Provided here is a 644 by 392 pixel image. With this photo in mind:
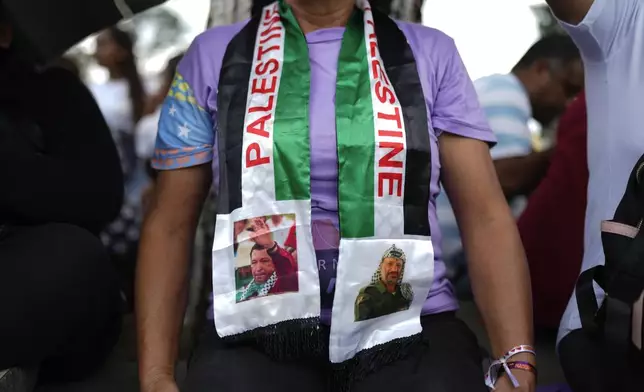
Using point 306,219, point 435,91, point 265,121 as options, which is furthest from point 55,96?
point 435,91

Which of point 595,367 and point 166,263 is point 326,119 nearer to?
point 166,263

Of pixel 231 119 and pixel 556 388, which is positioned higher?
pixel 231 119

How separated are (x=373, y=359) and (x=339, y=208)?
11.1 inches

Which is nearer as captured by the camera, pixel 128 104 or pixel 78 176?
pixel 78 176

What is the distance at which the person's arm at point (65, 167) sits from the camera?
1632 mm

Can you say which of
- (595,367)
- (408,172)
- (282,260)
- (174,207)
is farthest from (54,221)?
(595,367)

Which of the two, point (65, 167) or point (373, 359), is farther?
point (65, 167)

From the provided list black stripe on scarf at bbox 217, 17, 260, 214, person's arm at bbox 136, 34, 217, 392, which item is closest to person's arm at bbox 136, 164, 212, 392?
person's arm at bbox 136, 34, 217, 392

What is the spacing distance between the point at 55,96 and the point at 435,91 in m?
0.95

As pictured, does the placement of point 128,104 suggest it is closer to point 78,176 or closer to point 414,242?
point 78,176

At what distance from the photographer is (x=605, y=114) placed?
1.48 metres

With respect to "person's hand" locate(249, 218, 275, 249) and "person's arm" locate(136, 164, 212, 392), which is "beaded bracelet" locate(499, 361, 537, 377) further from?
"person's arm" locate(136, 164, 212, 392)

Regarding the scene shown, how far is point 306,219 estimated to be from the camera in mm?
1434

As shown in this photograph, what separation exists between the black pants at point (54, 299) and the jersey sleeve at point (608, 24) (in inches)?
43.3
